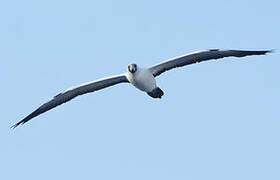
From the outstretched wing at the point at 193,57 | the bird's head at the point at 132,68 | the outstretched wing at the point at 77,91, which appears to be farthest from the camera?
the outstretched wing at the point at 77,91

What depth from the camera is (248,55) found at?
27.4 m

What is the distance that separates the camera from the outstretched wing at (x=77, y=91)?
29.0m

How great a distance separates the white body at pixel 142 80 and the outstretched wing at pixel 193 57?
0.58 m

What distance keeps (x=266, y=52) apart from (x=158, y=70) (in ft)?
13.3

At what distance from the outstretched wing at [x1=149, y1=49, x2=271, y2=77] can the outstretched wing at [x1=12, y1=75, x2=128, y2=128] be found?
139cm

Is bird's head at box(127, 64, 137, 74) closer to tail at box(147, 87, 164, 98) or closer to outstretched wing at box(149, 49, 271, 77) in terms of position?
outstretched wing at box(149, 49, 271, 77)

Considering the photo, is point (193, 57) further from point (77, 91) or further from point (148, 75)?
point (77, 91)

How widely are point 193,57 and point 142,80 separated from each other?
2.09 meters

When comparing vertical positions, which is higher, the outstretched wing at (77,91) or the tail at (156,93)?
the outstretched wing at (77,91)

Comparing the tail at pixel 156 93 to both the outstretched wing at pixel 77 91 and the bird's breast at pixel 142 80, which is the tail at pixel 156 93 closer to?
the bird's breast at pixel 142 80

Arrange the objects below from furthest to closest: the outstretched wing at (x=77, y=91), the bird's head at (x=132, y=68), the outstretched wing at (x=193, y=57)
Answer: the outstretched wing at (x=77, y=91)
the outstretched wing at (x=193, y=57)
the bird's head at (x=132, y=68)

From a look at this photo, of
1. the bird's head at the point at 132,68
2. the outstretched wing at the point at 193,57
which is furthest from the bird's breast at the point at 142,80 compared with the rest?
the outstretched wing at the point at 193,57

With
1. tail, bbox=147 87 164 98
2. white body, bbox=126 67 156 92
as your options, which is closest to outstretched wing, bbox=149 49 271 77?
white body, bbox=126 67 156 92

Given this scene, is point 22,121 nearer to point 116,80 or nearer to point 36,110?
point 36,110
